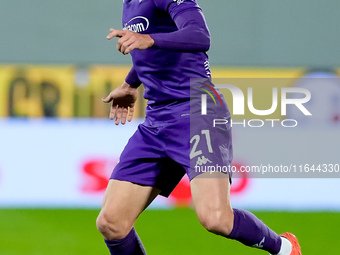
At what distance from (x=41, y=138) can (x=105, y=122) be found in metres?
0.55

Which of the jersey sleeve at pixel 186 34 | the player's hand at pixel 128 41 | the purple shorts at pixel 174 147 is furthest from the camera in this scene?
the purple shorts at pixel 174 147

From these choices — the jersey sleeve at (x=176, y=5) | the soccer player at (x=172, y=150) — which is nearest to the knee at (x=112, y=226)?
the soccer player at (x=172, y=150)

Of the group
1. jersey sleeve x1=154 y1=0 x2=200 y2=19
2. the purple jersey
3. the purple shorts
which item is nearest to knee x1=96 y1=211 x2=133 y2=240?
the purple shorts

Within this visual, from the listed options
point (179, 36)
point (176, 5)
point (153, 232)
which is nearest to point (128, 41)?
point (179, 36)

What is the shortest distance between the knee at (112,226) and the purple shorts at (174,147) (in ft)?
0.65

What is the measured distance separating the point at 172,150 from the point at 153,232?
184cm

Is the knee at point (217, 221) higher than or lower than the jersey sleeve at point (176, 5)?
lower

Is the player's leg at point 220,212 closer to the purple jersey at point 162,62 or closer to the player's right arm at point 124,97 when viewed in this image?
the purple jersey at point 162,62

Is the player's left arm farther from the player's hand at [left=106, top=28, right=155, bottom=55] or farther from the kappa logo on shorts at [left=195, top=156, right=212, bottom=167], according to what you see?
the kappa logo on shorts at [left=195, top=156, right=212, bottom=167]

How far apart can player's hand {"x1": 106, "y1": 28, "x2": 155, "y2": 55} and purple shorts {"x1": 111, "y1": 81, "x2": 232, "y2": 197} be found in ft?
1.67

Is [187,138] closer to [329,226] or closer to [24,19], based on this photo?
[329,226]

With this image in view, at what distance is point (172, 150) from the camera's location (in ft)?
10.8

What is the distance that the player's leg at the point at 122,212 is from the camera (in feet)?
10.6

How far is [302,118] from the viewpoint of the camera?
600cm
